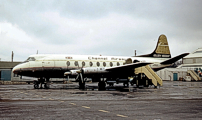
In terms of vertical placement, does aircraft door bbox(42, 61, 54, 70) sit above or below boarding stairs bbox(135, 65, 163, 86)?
above

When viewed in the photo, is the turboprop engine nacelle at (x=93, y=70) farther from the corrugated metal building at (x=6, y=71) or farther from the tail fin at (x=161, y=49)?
the corrugated metal building at (x=6, y=71)

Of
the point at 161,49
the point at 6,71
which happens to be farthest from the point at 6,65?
the point at 161,49

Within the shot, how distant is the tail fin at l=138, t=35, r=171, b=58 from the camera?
129 ft

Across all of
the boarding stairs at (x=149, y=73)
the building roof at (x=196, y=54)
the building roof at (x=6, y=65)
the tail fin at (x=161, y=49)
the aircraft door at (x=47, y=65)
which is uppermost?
the building roof at (x=196, y=54)

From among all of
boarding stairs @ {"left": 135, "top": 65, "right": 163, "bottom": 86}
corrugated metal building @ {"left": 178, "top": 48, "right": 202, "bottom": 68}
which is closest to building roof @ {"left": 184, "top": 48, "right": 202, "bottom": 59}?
corrugated metal building @ {"left": 178, "top": 48, "right": 202, "bottom": 68}

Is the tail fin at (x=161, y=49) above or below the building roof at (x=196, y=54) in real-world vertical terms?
below

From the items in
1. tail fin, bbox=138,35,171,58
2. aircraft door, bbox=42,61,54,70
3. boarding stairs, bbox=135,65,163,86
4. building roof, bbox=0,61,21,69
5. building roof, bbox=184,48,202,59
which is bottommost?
boarding stairs, bbox=135,65,163,86

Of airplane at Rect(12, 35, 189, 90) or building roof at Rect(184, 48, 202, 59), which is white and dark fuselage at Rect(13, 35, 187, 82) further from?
building roof at Rect(184, 48, 202, 59)

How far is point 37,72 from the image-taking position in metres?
29.0

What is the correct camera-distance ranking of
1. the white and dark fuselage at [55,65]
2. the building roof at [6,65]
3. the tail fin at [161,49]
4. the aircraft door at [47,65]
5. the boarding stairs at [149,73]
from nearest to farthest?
1. the white and dark fuselage at [55,65]
2. the aircraft door at [47,65]
3. the boarding stairs at [149,73]
4. the tail fin at [161,49]
5. the building roof at [6,65]

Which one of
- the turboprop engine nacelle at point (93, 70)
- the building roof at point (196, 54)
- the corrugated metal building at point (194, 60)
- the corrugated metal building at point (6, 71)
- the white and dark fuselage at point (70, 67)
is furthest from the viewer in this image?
the building roof at point (196, 54)

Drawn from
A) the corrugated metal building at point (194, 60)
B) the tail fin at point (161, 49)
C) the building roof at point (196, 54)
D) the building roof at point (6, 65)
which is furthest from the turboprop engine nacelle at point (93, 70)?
the building roof at point (196, 54)

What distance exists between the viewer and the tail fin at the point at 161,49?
129ft

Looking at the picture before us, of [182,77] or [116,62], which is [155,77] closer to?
[116,62]
